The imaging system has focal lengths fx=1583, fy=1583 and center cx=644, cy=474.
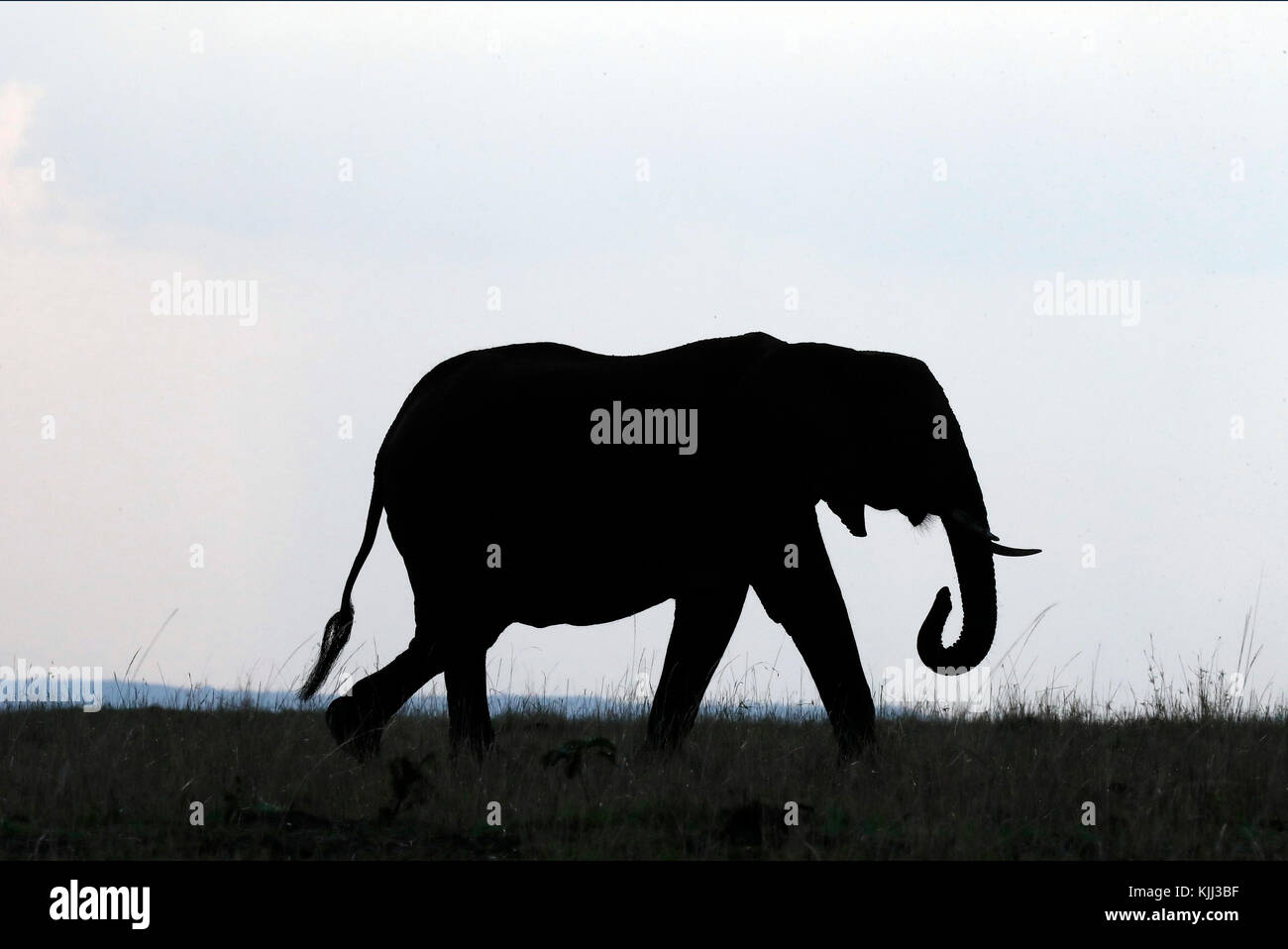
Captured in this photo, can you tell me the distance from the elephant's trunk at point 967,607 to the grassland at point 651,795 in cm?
65

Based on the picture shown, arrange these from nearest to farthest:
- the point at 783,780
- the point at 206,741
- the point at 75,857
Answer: the point at 75,857
the point at 783,780
the point at 206,741

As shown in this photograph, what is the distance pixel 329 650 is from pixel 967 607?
489cm

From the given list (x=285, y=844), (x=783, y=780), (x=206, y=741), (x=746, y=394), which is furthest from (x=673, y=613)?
(x=285, y=844)

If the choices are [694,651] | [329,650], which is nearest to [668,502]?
[694,651]

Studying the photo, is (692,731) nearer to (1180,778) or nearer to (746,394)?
(746,394)

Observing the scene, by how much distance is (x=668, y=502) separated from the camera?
1114cm

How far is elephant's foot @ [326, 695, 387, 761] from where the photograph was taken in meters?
10.9

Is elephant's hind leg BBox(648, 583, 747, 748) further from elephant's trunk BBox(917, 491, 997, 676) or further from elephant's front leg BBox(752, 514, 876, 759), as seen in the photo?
elephant's trunk BBox(917, 491, 997, 676)

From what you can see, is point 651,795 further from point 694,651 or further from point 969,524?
point 969,524

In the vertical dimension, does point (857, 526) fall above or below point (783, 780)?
above

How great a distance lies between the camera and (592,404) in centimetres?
1130

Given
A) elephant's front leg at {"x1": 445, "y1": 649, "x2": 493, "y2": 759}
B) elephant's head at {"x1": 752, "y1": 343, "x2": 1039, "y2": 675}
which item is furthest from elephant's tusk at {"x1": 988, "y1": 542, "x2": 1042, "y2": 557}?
elephant's front leg at {"x1": 445, "y1": 649, "x2": 493, "y2": 759}
